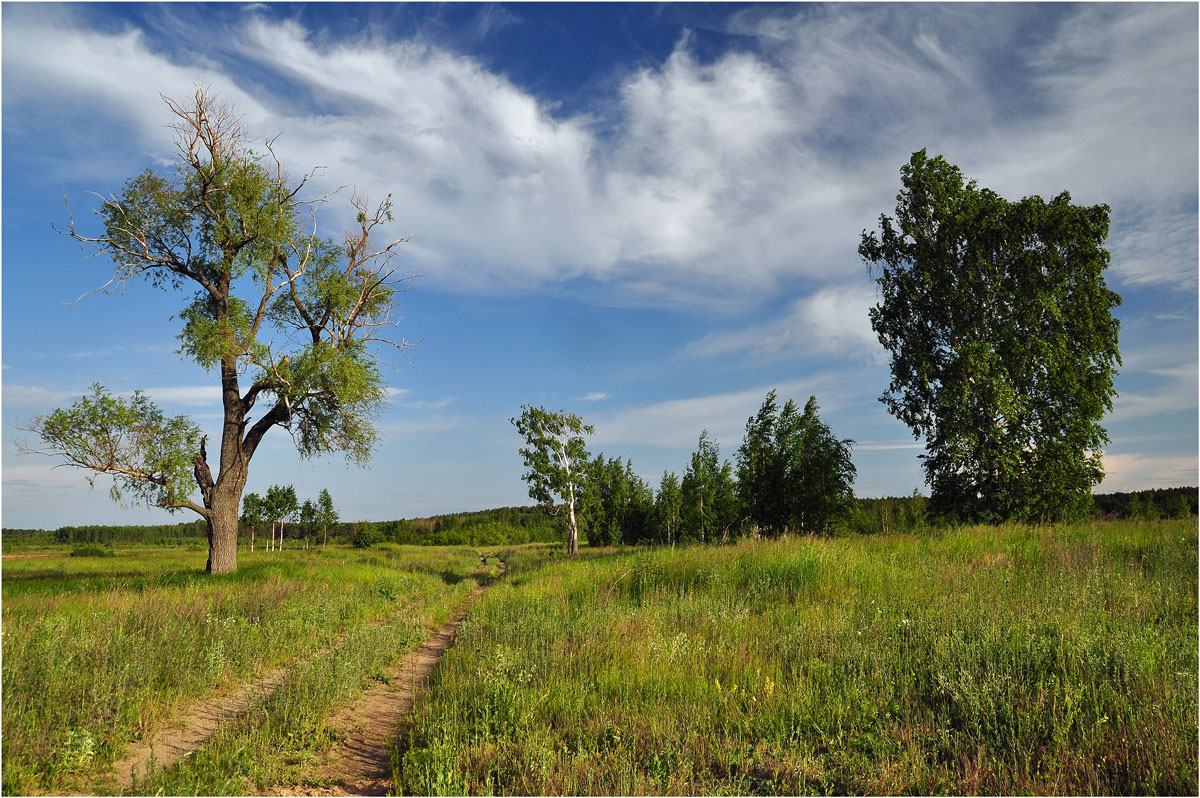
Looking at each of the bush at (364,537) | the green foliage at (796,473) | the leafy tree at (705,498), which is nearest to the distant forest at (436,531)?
the bush at (364,537)

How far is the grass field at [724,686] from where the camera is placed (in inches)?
165

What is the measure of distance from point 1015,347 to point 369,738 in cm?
2286

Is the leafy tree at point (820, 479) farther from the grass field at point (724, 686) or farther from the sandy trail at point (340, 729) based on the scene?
the sandy trail at point (340, 729)

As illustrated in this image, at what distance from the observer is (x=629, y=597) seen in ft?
37.8

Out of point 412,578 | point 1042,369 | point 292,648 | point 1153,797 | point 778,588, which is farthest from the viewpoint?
point 412,578

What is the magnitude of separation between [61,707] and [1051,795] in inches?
328

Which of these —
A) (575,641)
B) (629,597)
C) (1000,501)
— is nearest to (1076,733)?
(575,641)

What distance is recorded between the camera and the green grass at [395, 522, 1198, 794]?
411 centimetres

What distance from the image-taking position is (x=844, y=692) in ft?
17.7

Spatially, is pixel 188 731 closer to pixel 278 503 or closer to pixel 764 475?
pixel 764 475

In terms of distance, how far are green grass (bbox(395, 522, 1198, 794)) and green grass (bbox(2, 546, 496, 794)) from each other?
1284mm

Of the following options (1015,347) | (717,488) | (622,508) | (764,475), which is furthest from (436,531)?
(1015,347)

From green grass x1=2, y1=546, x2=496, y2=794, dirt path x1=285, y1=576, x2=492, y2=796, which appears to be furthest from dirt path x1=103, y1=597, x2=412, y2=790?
A: dirt path x1=285, y1=576, x2=492, y2=796

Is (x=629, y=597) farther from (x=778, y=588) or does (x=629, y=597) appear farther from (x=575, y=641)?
(x=575, y=641)
